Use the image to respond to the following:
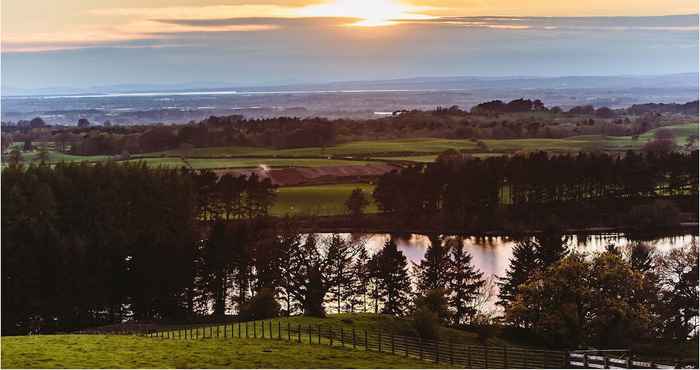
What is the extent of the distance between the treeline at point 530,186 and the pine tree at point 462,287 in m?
13.2

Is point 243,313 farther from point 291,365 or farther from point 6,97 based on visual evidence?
point 6,97

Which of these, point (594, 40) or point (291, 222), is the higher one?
point (594, 40)

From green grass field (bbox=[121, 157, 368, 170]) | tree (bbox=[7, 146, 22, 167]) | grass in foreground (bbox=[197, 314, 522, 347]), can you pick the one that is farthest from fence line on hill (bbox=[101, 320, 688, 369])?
green grass field (bbox=[121, 157, 368, 170])

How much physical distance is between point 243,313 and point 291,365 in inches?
295

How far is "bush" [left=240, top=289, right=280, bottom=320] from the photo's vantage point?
2059cm

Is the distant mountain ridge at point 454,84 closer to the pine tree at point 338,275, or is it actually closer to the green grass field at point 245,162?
the green grass field at point 245,162

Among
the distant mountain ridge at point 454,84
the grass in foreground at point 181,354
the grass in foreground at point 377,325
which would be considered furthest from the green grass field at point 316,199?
the grass in foreground at point 181,354

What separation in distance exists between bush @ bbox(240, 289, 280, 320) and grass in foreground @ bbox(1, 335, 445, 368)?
4.58m

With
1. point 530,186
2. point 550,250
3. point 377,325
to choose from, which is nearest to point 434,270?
point 550,250

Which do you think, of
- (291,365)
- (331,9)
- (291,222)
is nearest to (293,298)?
(291,222)

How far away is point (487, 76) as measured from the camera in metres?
41.3

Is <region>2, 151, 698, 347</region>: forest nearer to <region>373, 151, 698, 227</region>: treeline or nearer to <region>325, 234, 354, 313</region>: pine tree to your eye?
<region>325, 234, 354, 313</region>: pine tree

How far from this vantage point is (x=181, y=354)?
14359 millimetres

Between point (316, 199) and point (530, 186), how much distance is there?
9.83 metres
